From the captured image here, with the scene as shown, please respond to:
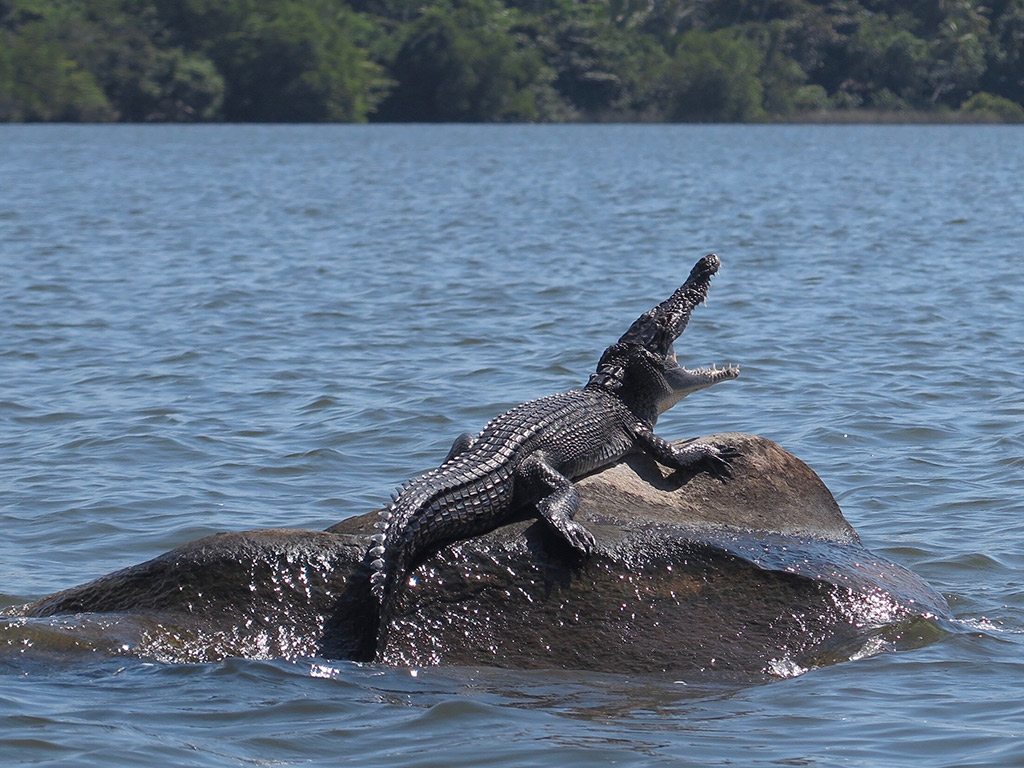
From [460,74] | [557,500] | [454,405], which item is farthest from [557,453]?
A: [460,74]

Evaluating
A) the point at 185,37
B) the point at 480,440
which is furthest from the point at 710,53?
the point at 480,440

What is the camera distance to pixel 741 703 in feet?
16.9

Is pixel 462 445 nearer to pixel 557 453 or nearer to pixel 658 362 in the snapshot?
pixel 557 453

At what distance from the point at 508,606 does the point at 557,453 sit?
793 mm

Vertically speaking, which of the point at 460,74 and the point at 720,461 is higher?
the point at 720,461

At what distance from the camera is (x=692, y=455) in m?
6.28

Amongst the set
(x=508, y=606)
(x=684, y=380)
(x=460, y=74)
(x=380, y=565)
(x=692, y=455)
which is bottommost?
(x=460, y=74)

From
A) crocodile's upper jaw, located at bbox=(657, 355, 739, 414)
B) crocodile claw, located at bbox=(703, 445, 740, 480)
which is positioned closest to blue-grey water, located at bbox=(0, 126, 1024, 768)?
crocodile claw, located at bbox=(703, 445, 740, 480)

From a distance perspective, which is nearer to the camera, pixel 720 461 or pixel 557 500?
pixel 557 500

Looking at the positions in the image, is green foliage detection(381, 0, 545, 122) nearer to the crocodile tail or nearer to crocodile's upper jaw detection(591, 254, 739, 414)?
crocodile's upper jaw detection(591, 254, 739, 414)

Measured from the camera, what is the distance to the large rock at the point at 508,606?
5.31m

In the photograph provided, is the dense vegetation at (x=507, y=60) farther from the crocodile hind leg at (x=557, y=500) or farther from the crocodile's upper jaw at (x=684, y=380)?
the crocodile hind leg at (x=557, y=500)

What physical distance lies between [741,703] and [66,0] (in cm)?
8215

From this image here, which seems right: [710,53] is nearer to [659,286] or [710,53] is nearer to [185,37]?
[185,37]
